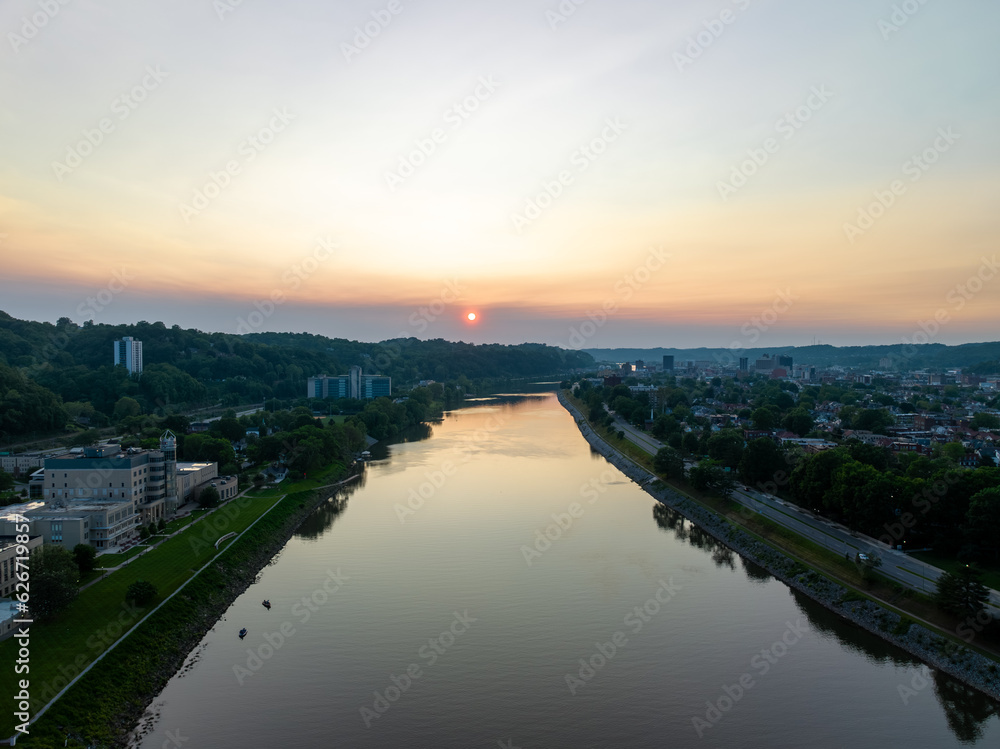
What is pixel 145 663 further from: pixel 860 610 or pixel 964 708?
pixel 860 610

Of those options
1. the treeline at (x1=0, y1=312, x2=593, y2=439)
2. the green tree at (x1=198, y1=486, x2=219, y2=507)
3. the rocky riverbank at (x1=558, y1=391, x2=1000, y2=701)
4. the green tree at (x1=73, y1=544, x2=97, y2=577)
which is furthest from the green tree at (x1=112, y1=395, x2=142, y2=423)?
the rocky riverbank at (x1=558, y1=391, x2=1000, y2=701)

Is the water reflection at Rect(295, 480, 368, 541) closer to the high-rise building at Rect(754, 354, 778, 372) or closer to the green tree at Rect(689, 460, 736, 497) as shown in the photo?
the green tree at Rect(689, 460, 736, 497)

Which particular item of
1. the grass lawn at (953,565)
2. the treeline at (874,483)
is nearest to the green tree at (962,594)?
the grass lawn at (953,565)

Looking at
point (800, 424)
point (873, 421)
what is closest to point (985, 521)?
point (800, 424)

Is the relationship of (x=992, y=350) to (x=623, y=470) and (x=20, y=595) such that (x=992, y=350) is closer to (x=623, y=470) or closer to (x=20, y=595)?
(x=623, y=470)

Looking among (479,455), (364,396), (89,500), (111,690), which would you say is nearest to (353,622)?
(111,690)

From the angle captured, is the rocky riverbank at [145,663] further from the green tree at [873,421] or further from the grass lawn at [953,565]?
the green tree at [873,421]
